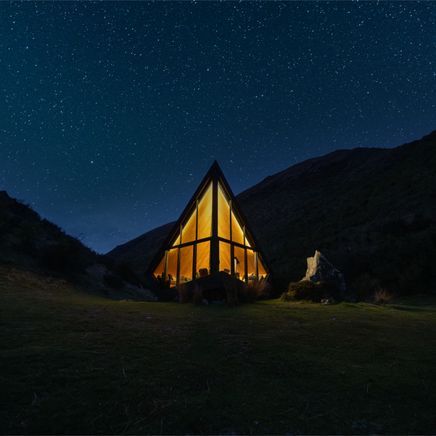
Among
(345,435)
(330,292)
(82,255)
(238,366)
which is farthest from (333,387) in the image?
(82,255)

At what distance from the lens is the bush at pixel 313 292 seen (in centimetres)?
1284

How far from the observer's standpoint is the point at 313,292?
13031 millimetres

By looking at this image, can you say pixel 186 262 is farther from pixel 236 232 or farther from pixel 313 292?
pixel 313 292

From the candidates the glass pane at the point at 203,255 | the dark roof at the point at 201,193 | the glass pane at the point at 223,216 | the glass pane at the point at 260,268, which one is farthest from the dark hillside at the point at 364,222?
the dark roof at the point at 201,193

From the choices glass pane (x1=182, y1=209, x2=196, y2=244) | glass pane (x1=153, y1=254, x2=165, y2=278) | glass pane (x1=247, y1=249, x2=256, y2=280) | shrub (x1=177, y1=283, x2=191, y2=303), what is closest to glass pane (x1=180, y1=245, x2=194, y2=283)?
glass pane (x1=182, y1=209, x2=196, y2=244)

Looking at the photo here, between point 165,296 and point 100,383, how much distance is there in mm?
14958

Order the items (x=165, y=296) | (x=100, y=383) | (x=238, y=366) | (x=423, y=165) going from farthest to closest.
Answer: (x=423, y=165) → (x=165, y=296) → (x=238, y=366) → (x=100, y=383)

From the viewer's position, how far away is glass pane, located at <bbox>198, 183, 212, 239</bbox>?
60.2ft

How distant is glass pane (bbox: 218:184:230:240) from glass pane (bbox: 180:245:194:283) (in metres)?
2.21

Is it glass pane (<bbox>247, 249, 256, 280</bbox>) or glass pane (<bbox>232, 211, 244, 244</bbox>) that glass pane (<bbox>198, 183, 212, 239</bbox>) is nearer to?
glass pane (<bbox>232, 211, 244, 244</bbox>)

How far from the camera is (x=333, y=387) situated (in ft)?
11.1

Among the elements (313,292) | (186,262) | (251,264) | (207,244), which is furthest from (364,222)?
(313,292)

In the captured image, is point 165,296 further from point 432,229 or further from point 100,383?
point 432,229

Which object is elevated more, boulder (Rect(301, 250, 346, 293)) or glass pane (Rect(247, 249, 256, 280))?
glass pane (Rect(247, 249, 256, 280))
